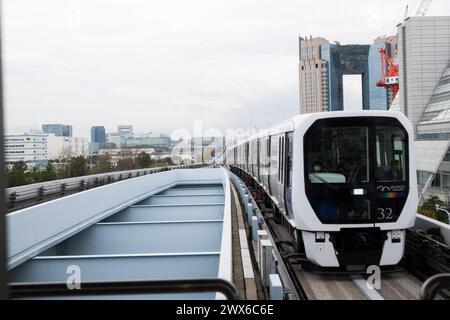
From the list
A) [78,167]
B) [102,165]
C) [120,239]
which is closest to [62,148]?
[78,167]

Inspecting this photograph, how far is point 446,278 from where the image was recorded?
2562 mm

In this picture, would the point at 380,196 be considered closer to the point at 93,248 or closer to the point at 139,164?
the point at 93,248

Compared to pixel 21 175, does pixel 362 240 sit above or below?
below

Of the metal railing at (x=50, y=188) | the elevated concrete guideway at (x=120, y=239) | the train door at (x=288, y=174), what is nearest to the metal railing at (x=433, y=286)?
the elevated concrete guideway at (x=120, y=239)

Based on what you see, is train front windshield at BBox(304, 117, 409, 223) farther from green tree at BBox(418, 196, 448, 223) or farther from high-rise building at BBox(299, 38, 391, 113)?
high-rise building at BBox(299, 38, 391, 113)

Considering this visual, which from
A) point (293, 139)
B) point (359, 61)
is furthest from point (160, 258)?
point (359, 61)

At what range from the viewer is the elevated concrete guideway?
8844mm

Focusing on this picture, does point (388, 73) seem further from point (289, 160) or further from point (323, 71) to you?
point (289, 160)

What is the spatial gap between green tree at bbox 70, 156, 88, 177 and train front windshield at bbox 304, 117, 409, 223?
36.8 metres

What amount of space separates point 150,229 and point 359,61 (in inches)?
1886

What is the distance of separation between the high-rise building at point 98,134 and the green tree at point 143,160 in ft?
19.1

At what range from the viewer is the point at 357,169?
7941mm

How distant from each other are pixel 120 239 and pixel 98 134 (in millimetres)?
55273

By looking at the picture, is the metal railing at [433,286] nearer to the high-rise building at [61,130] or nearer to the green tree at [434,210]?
the green tree at [434,210]
